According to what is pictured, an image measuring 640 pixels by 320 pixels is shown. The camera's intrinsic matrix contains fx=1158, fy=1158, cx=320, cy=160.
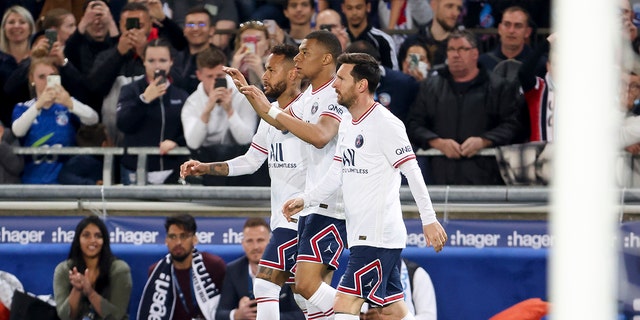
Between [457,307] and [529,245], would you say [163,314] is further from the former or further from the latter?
[529,245]

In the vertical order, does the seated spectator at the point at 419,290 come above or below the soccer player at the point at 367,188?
below

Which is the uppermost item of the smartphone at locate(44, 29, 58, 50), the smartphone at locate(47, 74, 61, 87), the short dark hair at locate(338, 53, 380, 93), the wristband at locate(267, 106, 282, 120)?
the smartphone at locate(44, 29, 58, 50)

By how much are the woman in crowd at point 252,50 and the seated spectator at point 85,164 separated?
1354 millimetres

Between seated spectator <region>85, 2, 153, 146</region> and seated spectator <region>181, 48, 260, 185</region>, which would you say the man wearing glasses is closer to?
seated spectator <region>181, 48, 260, 185</region>

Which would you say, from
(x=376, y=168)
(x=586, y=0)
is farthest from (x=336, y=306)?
(x=586, y=0)

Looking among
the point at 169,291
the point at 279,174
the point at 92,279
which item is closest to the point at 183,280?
the point at 169,291

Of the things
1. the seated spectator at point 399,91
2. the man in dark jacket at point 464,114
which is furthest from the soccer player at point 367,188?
the seated spectator at point 399,91

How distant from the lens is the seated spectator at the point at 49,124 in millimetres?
10273

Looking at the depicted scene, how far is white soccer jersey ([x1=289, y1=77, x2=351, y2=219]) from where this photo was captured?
7.78 metres

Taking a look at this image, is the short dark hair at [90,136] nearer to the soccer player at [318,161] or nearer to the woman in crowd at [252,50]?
the woman in crowd at [252,50]

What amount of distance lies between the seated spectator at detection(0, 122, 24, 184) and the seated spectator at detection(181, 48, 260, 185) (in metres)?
1.51

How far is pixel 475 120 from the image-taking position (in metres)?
9.77

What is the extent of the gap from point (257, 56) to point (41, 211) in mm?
2287

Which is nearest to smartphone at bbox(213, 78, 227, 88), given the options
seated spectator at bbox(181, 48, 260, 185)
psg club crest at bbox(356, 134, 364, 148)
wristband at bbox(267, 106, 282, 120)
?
seated spectator at bbox(181, 48, 260, 185)
